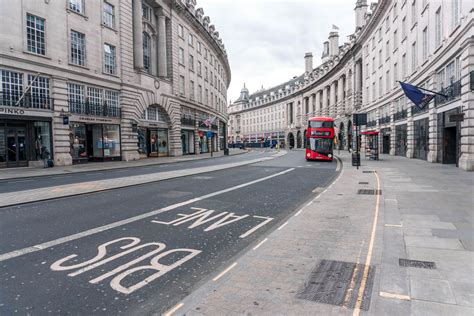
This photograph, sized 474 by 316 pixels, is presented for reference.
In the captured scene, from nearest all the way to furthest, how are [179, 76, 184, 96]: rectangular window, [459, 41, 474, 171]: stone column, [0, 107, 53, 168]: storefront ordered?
1. [459, 41, 474, 171]: stone column
2. [0, 107, 53, 168]: storefront
3. [179, 76, 184, 96]: rectangular window

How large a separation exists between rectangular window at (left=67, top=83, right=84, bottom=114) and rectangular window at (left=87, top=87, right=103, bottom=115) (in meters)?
0.73

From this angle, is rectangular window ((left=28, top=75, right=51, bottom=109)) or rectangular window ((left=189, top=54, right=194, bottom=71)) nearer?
rectangular window ((left=28, top=75, right=51, bottom=109))

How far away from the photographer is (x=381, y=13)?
38.1m

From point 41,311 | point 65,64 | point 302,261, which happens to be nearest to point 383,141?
point 65,64

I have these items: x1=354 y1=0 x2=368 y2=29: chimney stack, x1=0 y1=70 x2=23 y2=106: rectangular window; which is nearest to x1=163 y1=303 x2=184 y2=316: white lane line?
x1=0 y1=70 x2=23 y2=106: rectangular window

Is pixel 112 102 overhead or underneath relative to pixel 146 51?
underneath

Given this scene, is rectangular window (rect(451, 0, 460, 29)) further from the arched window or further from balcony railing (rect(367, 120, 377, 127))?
the arched window

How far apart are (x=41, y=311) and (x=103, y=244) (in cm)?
219

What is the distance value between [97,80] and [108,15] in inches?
267

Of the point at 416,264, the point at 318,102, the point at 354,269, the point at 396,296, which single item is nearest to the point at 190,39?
the point at 354,269

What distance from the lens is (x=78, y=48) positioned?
85.2ft

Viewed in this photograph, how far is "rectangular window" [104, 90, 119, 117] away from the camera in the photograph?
28.6m

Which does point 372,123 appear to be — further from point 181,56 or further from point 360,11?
point 181,56

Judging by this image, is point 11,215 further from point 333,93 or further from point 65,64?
point 333,93
